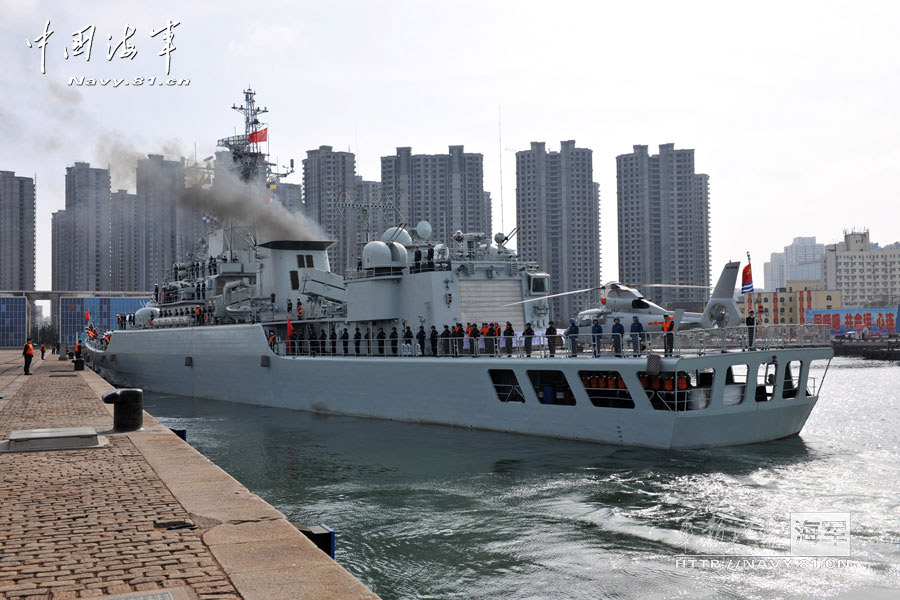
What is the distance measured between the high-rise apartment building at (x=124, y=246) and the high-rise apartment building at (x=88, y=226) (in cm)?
75

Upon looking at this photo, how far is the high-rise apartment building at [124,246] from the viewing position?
320ft

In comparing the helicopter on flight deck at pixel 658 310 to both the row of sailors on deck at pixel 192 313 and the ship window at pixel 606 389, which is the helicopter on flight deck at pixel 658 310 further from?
the row of sailors on deck at pixel 192 313

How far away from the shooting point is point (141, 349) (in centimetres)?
3978

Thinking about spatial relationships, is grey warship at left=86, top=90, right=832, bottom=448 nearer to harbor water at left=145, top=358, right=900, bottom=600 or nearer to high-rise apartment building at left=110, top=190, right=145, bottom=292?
harbor water at left=145, top=358, right=900, bottom=600

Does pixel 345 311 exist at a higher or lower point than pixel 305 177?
lower

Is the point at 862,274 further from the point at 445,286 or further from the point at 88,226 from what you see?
the point at 445,286

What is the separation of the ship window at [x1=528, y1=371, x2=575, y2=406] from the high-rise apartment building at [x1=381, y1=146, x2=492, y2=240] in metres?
53.3

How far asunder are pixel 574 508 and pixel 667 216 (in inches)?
3200

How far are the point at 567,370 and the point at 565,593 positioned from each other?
9.81 m

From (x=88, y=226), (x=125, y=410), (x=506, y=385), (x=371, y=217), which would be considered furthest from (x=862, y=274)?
(x=125, y=410)

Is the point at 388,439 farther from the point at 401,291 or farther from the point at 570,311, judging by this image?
the point at 570,311

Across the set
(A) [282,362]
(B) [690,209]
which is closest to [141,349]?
(A) [282,362]

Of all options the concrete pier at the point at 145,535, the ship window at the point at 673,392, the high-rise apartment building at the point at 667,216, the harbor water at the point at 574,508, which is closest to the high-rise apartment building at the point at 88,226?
the high-rise apartment building at the point at 667,216

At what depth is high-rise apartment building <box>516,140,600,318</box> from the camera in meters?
86.5
